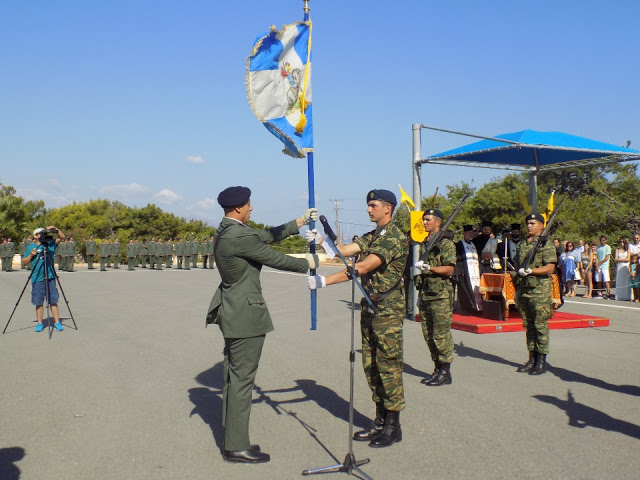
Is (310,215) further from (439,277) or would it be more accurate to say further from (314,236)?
(439,277)

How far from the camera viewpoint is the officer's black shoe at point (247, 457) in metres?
4.37

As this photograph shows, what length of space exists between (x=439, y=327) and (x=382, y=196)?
7.89ft

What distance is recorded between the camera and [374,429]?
4.93 meters

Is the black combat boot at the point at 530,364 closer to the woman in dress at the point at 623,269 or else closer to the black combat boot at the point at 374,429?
the black combat boot at the point at 374,429

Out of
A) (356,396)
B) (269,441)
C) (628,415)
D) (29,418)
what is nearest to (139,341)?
(29,418)

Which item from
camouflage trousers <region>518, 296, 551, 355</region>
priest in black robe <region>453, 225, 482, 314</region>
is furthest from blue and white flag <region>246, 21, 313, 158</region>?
priest in black robe <region>453, 225, 482, 314</region>

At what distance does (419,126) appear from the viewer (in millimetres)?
11523

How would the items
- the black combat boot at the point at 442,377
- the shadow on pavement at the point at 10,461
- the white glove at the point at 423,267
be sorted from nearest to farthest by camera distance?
1. the shadow on pavement at the point at 10,461
2. the black combat boot at the point at 442,377
3. the white glove at the point at 423,267

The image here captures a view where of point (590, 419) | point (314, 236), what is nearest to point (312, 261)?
point (314, 236)

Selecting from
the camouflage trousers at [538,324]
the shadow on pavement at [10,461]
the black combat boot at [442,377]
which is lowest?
the shadow on pavement at [10,461]

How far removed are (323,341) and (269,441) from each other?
474 centimetres

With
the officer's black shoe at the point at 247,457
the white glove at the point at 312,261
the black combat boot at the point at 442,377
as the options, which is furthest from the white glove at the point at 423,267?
the officer's black shoe at the point at 247,457

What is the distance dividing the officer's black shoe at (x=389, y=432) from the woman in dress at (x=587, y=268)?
14.2m

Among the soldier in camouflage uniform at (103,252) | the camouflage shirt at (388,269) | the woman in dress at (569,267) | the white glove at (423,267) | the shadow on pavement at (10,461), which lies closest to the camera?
the shadow on pavement at (10,461)
